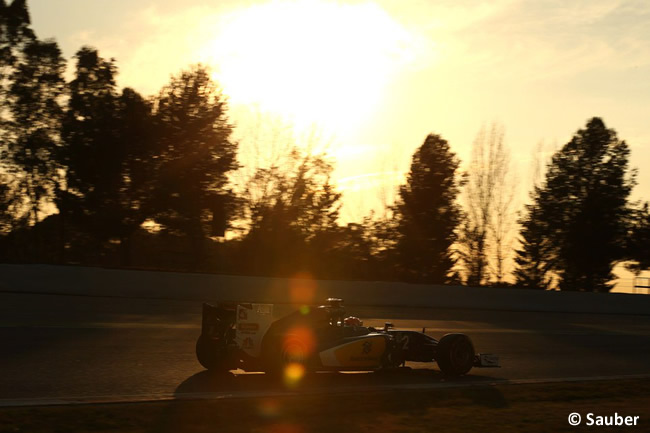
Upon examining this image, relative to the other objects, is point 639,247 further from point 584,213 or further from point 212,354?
point 212,354

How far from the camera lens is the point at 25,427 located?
6.91 meters

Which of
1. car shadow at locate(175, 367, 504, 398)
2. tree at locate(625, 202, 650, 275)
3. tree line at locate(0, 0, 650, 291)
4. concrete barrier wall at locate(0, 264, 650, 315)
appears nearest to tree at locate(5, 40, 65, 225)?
tree line at locate(0, 0, 650, 291)

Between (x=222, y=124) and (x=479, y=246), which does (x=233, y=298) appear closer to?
(x=222, y=124)

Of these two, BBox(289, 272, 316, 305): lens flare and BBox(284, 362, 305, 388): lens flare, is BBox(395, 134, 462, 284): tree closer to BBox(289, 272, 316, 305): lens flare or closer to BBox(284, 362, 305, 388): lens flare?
BBox(289, 272, 316, 305): lens flare

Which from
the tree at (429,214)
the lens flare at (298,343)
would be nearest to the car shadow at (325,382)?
the lens flare at (298,343)

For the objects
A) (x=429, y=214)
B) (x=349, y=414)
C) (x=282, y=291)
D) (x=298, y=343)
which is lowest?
(x=349, y=414)

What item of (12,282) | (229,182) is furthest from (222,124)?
(12,282)

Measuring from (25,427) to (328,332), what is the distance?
15.1ft

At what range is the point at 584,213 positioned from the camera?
49500mm

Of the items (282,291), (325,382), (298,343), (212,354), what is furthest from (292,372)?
(282,291)

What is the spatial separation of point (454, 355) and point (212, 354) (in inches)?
146

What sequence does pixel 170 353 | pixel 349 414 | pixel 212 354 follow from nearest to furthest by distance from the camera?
pixel 349 414, pixel 212 354, pixel 170 353

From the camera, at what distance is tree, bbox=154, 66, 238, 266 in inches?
1425

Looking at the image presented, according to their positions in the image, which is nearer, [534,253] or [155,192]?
[155,192]
